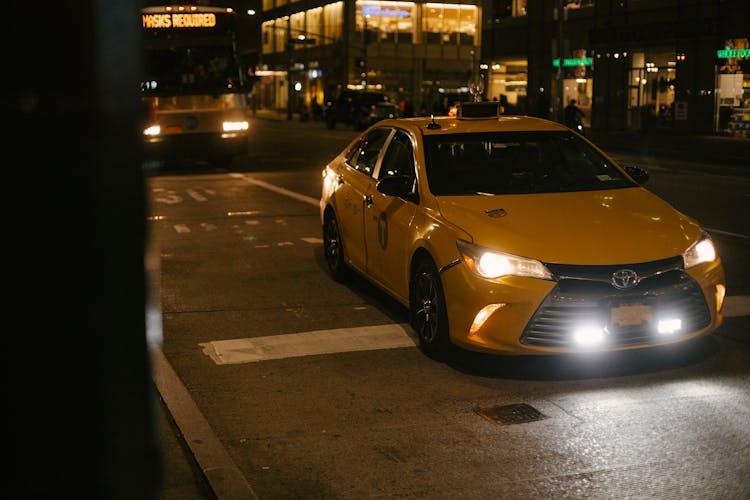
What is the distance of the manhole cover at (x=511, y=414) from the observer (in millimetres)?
5570

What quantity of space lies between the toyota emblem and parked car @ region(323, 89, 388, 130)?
45.0 m

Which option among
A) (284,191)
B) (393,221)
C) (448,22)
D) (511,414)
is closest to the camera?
(511,414)

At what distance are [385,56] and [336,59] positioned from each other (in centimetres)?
392

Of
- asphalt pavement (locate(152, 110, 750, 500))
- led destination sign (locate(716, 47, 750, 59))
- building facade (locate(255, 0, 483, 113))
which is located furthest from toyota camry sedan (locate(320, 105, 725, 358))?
building facade (locate(255, 0, 483, 113))

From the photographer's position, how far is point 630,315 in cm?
617

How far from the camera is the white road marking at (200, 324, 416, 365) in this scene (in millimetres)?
7090

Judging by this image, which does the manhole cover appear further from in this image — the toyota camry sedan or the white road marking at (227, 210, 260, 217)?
the white road marking at (227, 210, 260, 217)

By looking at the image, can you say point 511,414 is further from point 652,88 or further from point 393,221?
point 652,88

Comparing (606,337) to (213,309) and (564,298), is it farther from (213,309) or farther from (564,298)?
(213,309)

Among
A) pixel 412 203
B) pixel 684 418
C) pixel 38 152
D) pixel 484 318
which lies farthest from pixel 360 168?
pixel 38 152

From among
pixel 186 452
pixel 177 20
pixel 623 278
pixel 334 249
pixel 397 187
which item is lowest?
pixel 186 452

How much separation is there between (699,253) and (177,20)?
59.7ft

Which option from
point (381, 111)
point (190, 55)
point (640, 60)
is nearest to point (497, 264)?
point (190, 55)

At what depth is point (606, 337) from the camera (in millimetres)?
6168
